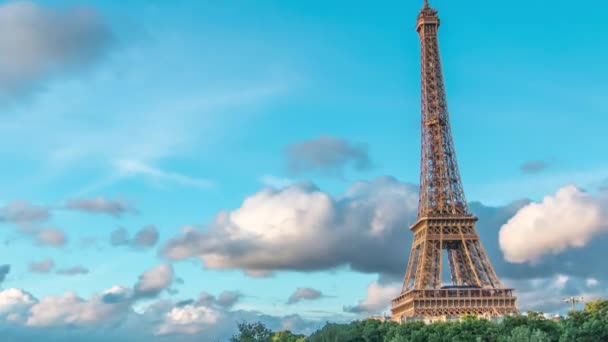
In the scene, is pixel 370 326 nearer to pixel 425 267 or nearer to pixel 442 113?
pixel 425 267

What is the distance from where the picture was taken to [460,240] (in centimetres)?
14125

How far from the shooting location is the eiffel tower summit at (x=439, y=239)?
134 m

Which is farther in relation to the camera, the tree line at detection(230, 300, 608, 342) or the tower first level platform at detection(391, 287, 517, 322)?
the tower first level platform at detection(391, 287, 517, 322)

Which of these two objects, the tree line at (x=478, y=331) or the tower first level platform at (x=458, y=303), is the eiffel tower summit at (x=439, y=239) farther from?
the tree line at (x=478, y=331)

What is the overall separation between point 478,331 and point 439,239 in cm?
4048

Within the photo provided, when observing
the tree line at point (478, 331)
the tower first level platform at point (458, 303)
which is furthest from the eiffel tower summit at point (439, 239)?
the tree line at point (478, 331)

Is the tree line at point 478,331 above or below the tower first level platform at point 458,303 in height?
below

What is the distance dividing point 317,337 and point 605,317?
3798 centimetres

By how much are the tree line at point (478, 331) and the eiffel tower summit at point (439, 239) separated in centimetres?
2111

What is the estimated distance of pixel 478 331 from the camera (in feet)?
329

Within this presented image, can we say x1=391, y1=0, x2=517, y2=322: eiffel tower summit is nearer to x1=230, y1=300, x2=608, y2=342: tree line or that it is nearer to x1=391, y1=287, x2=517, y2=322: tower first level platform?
x1=391, y1=287, x2=517, y2=322: tower first level platform

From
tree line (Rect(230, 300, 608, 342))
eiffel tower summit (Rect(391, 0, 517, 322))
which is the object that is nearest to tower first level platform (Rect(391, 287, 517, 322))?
Result: eiffel tower summit (Rect(391, 0, 517, 322))

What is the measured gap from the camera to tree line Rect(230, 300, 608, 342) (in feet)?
294

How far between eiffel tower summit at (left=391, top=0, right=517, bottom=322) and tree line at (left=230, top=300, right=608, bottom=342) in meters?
21.1
